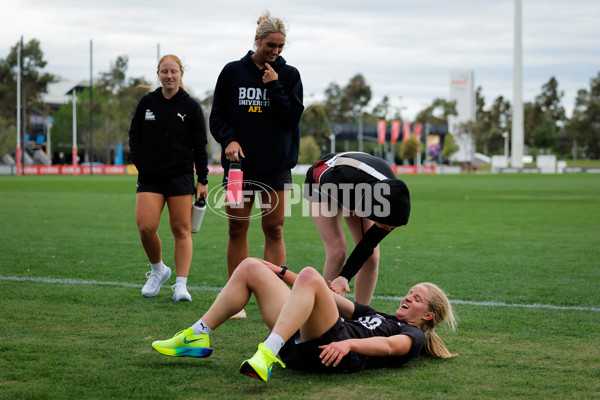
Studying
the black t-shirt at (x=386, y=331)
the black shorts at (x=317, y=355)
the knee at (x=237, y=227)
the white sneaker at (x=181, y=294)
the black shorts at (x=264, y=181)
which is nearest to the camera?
the black shorts at (x=317, y=355)

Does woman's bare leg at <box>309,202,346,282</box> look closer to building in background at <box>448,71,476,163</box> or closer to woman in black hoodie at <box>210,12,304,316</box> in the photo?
woman in black hoodie at <box>210,12,304,316</box>

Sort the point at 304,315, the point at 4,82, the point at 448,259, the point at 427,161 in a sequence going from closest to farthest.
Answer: the point at 304,315 → the point at 448,259 → the point at 4,82 → the point at 427,161

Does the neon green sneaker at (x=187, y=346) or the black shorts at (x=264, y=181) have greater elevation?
the black shorts at (x=264, y=181)

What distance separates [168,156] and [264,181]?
1.02m

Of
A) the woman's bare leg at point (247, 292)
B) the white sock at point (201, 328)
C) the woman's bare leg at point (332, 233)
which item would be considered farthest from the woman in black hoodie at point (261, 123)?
the white sock at point (201, 328)

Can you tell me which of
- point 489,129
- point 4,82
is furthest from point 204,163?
point 489,129

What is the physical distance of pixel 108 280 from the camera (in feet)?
22.9

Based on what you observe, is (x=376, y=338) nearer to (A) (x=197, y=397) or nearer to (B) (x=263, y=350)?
(B) (x=263, y=350)

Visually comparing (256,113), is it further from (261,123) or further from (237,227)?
(237,227)

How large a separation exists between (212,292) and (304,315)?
281 centimetres

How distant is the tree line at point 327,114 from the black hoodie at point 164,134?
2650 inches

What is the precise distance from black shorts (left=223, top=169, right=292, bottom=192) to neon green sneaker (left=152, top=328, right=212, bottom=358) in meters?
1.62

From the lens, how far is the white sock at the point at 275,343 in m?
3.63

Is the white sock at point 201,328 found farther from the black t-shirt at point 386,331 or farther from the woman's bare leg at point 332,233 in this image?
the woman's bare leg at point 332,233
